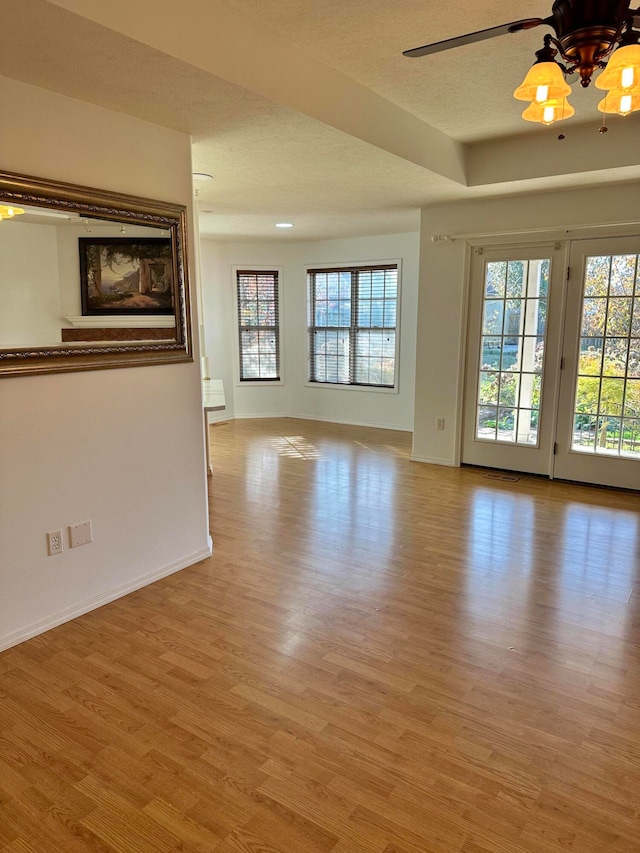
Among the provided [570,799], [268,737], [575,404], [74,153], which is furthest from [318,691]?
[575,404]

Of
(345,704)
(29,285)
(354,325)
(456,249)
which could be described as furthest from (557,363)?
(29,285)

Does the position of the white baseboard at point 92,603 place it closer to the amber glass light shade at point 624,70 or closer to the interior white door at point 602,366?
the amber glass light shade at point 624,70

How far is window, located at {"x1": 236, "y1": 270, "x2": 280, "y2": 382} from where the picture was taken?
802 centimetres

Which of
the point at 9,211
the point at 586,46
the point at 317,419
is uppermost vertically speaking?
the point at 586,46

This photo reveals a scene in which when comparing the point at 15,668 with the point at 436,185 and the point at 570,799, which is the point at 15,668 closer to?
the point at 570,799

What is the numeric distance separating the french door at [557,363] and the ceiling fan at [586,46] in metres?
2.88

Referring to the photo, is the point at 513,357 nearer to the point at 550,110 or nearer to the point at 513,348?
the point at 513,348

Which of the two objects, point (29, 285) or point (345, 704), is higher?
point (29, 285)

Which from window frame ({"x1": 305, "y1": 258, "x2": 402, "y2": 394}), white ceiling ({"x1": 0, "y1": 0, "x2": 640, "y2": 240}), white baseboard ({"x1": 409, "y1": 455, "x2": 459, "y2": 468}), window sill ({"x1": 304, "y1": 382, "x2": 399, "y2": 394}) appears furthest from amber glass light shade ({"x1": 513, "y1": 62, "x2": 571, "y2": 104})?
window sill ({"x1": 304, "y1": 382, "x2": 399, "y2": 394})

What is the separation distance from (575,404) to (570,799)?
3768 mm

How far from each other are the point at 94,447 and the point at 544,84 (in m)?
2.47

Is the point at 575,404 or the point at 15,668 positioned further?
the point at 575,404

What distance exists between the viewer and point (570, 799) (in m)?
1.74

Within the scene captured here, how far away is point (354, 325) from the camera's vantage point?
766 centimetres
